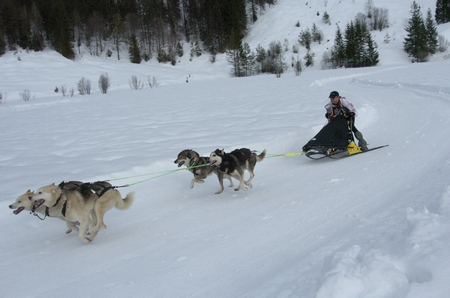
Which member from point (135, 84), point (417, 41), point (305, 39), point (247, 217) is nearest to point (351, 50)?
point (417, 41)

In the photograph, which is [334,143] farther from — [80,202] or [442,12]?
[442,12]

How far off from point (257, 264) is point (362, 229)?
108 cm

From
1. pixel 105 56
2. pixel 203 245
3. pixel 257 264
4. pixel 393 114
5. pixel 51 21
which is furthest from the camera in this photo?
pixel 105 56

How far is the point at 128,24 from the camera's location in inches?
1994

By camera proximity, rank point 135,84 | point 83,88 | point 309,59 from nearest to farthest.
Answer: point 83,88 → point 135,84 → point 309,59

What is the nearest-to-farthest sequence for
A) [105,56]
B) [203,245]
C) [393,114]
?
1. [203,245]
2. [393,114]
3. [105,56]

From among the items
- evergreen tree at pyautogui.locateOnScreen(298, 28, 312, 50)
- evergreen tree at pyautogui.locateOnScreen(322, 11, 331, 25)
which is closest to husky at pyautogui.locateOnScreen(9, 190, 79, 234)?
evergreen tree at pyautogui.locateOnScreen(298, 28, 312, 50)

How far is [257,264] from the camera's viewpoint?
3059mm

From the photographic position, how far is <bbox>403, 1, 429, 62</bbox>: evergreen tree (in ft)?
125

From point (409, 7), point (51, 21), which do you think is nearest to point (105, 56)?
point (51, 21)

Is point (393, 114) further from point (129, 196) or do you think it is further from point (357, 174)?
point (129, 196)

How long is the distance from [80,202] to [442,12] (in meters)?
57.2

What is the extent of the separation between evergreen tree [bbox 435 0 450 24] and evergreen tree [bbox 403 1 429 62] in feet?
26.5

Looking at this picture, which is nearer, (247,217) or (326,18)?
(247,217)
